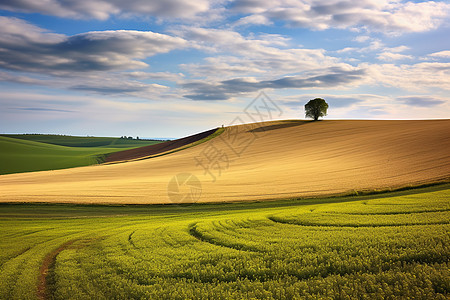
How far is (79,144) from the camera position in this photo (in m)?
147

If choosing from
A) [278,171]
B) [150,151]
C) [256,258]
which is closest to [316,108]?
[150,151]

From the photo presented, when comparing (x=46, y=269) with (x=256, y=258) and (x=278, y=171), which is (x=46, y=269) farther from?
(x=278, y=171)

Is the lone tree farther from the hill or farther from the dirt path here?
the dirt path

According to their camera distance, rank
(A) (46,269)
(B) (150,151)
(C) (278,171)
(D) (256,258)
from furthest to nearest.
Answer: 1. (B) (150,151)
2. (C) (278,171)
3. (A) (46,269)
4. (D) (256,258)

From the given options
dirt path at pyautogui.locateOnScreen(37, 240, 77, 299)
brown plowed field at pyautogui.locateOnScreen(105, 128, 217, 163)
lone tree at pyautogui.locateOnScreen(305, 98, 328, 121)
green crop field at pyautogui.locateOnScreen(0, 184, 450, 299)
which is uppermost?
lone tree at pyautogui.locateOnScreen(305, 98, 328, 121)

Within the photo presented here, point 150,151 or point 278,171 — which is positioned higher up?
point 150,151

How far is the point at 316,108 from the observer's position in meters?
74.8

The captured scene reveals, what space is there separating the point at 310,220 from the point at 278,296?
5607mm

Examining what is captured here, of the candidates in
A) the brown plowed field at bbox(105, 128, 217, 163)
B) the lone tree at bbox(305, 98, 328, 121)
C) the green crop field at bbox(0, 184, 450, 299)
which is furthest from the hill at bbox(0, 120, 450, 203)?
the lone tree at bbox(305, 98, 328, 121)

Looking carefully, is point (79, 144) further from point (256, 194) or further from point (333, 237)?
point (333, 237)

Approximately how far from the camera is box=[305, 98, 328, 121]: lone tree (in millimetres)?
73975

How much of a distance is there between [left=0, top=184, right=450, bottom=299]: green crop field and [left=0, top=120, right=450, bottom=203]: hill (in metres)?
10.2

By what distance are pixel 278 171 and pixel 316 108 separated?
47704 mm

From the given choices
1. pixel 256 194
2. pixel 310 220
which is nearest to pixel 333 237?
pixel 310 220
